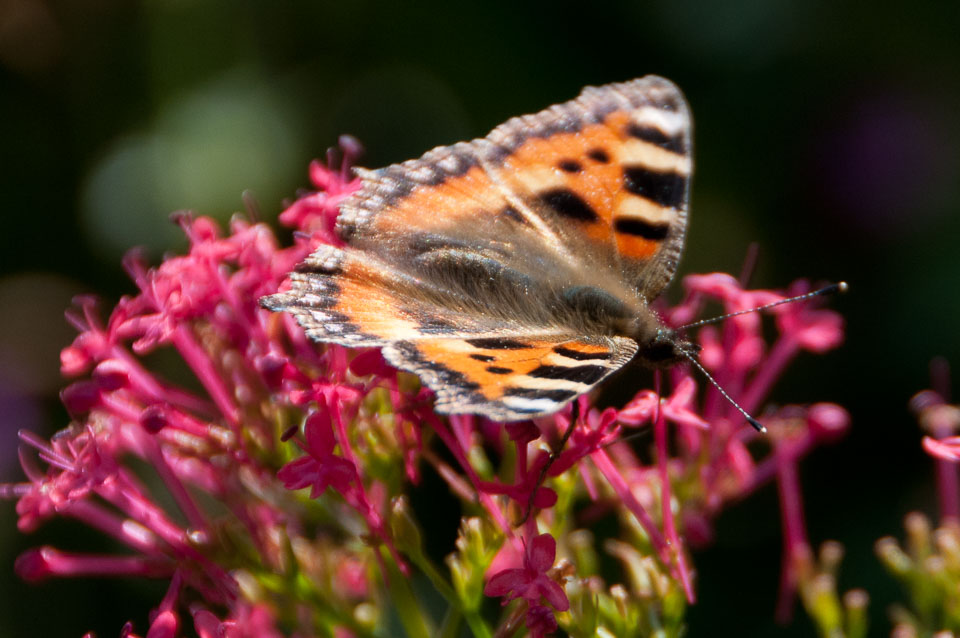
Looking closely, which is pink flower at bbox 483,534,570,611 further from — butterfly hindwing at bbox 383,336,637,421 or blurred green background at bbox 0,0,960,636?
blurred green background at bbox 0,0,960,636

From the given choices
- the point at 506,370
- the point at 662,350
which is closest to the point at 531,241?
the point at 662,350

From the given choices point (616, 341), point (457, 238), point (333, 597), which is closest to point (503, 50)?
point (457, 238)

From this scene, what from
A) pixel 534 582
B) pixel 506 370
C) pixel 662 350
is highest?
pixel 506 370

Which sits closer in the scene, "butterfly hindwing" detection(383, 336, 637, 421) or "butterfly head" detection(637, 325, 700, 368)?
"butterfly hindwing" detection(383, 336, 637, 421)

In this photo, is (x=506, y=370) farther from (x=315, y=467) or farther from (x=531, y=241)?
(x=531, y=241)

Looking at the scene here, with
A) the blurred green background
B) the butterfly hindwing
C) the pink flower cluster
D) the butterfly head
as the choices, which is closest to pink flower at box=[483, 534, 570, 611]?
the pink flower cluster
